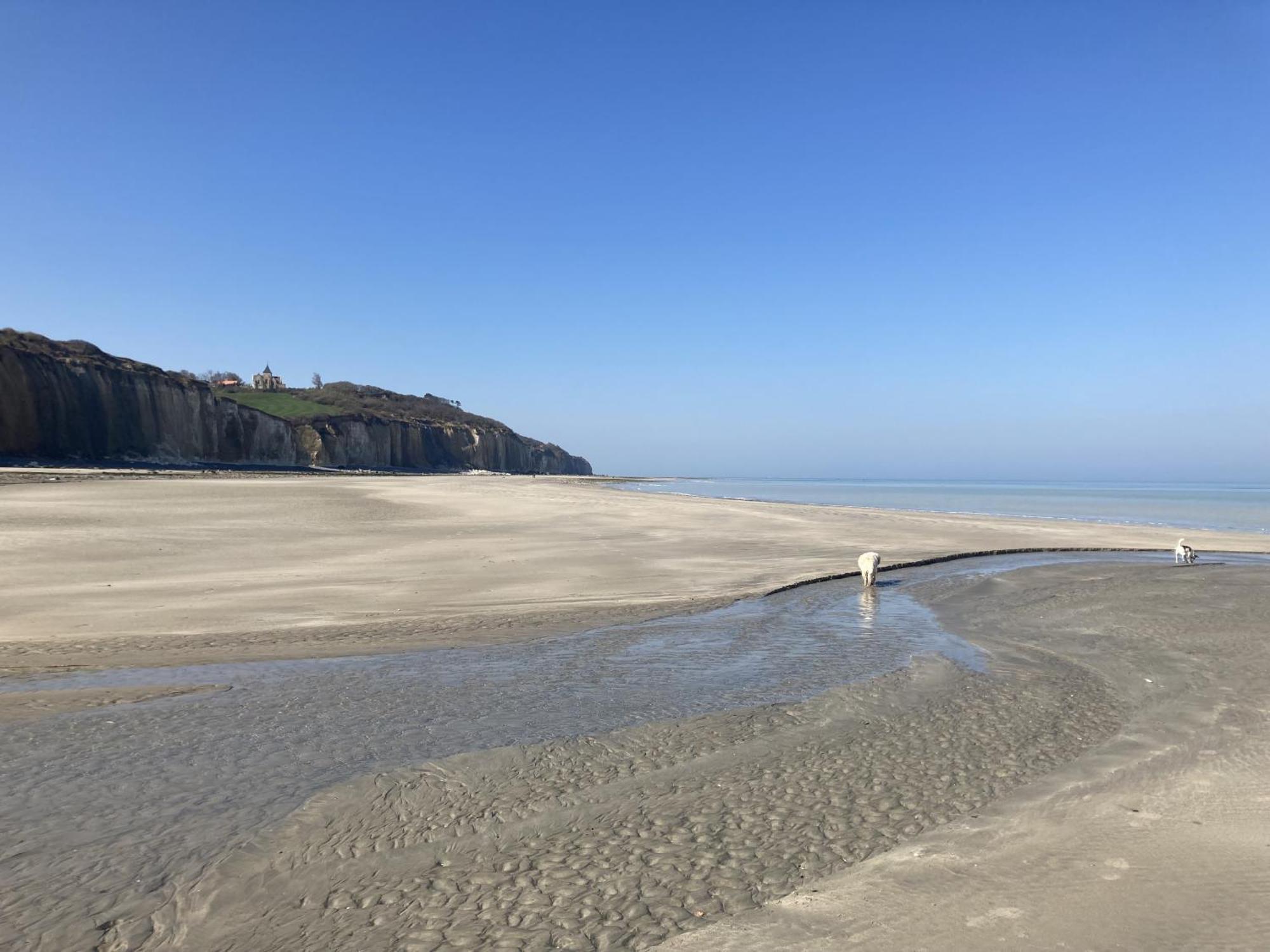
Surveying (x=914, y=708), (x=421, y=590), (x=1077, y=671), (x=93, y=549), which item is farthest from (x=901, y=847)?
(x=93, y=549)

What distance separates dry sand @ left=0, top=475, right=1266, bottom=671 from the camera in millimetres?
8992

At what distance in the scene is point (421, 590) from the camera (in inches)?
472

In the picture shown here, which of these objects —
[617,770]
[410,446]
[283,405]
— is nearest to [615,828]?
[617,770]

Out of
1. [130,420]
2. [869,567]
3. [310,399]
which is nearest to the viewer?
[869,567]

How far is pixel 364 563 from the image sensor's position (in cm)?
1465

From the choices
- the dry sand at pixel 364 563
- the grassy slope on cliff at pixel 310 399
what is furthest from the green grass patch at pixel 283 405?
the dry sand at pixel 364 563

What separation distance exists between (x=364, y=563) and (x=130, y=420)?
56.3 meters

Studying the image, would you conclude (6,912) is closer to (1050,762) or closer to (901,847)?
(901,847)

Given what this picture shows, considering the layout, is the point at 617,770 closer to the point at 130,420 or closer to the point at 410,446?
the point at 130,420

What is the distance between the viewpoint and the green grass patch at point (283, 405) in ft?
326

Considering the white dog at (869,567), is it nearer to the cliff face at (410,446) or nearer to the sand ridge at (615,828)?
the sand ridge at (615,828)

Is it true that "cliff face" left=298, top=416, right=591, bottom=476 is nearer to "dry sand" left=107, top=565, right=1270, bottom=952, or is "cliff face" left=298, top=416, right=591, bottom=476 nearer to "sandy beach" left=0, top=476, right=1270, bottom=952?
"sandy beach" left=0, top=476, right=1270, bottom=952

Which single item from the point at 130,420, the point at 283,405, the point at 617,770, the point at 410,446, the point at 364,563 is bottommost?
the point at 617,770

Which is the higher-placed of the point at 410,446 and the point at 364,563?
the point at 410,446
